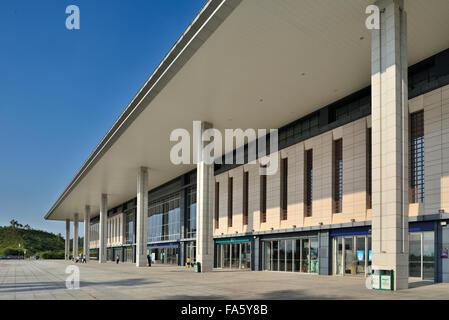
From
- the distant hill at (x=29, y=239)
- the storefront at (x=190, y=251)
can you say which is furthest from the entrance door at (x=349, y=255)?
the distant hill at (x=29, y=239)

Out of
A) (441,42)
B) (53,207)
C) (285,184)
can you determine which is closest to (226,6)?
(441,42)

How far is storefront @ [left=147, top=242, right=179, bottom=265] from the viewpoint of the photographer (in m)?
52.0

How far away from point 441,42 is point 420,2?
3899mm

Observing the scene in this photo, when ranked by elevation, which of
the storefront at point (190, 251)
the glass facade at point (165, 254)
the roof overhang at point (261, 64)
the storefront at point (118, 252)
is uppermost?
the roof overhang at point (261, 64)

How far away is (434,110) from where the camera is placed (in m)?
20.2

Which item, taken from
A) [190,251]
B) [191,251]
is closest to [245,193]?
[191,251]

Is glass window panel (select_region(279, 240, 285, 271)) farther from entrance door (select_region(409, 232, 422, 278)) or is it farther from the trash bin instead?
the trash bin

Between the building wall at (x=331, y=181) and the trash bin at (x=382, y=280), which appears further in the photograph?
the building wall at (x=331, y=181)

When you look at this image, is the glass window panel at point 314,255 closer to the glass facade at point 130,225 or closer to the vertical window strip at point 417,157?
the vertical window strip at point 417,157

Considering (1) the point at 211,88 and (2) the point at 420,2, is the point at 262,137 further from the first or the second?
(2) the point at 420,2

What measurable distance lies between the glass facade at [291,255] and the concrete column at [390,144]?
12528 millimetres

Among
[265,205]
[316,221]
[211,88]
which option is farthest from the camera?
[265,205]

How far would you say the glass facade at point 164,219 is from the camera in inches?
2055

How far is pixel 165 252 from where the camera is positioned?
5594 centimetres
